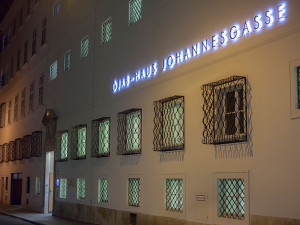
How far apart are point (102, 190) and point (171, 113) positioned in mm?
5937

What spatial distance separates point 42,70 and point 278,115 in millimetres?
19556

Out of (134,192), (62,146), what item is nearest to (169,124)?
(134,192)

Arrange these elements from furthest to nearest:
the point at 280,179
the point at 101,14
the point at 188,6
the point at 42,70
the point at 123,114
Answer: the point at 42,70 → the point at 101,14 → the point at 123,114 → the point at 188,6 → the point at 280,179

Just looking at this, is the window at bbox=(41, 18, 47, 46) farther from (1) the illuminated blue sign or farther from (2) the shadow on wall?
(2) the shadow on wall

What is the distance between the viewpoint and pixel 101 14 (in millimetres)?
19562

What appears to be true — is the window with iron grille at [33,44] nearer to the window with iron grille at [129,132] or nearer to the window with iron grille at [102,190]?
the window with iron grille at [102,190]

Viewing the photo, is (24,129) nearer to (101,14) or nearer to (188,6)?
(101,14)

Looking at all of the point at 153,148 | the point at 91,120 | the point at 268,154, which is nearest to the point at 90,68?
the point at 91,120

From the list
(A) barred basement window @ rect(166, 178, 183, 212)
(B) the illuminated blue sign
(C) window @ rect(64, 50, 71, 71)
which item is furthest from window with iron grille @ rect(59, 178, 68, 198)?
(A) barred basement window @ rect(166, 178, 183, 212)

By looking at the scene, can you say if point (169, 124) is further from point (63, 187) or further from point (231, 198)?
point (63, 187)

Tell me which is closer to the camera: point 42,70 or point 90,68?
point 90,68

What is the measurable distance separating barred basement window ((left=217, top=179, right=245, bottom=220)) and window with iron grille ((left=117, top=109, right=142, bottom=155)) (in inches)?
176

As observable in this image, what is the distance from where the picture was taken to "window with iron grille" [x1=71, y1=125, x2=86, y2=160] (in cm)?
2077

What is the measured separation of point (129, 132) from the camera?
16.7 meters
